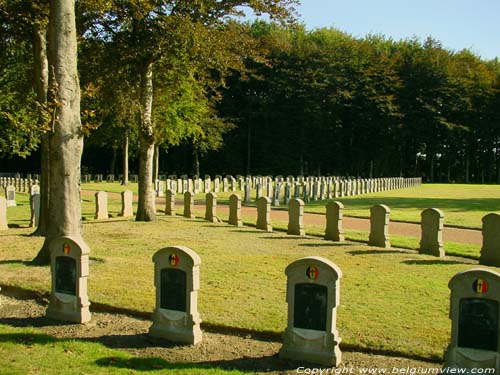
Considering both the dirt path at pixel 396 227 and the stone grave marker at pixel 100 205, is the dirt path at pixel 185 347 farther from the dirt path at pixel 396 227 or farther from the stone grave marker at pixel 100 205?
the stone grave marker at pixel 100 205

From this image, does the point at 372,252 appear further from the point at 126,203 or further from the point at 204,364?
the point at 126,203

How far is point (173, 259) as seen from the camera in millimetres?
7578

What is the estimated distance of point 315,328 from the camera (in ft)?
22.2

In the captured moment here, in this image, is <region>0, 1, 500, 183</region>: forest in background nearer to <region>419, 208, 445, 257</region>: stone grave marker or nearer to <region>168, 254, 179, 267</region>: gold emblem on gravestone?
<region>419, 208, 445, 257</region>: stone grave marker

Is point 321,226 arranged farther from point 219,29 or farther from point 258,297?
point 258,297

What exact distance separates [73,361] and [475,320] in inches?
179

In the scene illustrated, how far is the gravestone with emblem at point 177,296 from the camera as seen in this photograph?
7.43 meters

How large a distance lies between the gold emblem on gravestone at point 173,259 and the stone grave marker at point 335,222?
9449mm

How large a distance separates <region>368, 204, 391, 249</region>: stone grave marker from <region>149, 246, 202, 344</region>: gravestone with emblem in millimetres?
8915

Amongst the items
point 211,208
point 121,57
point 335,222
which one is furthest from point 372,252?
point 121,57

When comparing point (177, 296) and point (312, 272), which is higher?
point (312, 272)

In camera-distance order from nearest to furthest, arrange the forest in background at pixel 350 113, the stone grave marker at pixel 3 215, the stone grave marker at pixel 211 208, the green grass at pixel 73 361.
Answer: the green grass at pixel 73 361 < the stone grave marker at pixel 3 215 < the stone grave marker at pixel 211 208 < the forest in background at pixel 350 113

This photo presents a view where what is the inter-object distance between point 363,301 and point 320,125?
56.2m

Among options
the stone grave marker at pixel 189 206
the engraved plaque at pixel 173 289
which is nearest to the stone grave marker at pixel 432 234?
the engraved plaque at pixel 173 289
